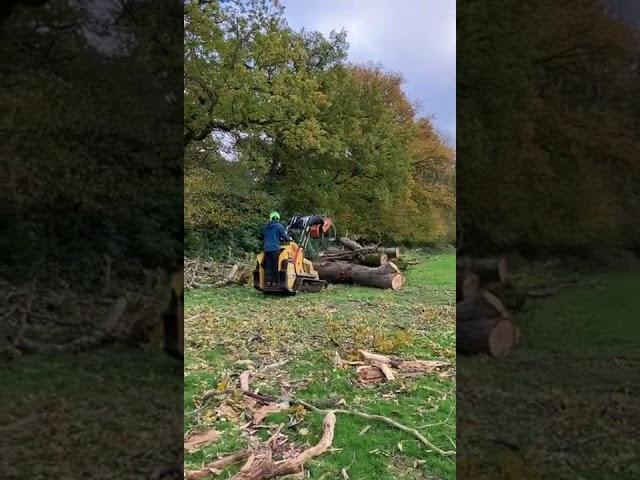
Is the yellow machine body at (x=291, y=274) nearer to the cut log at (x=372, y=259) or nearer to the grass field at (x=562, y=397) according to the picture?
the cut log at (x=372, y=259)

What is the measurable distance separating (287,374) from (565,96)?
1551 mm

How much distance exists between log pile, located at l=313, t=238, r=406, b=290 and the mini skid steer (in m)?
0.07

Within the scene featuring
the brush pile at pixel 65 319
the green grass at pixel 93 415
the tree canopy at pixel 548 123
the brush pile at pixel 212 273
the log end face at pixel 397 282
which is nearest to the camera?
the tree canopy at pixel 548 123

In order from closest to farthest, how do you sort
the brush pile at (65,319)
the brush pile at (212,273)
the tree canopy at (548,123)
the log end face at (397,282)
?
the tree canopy at (548,123) < the brush pile at (65,319) < the brush pile at (212,273) < the log end face at (397,282)

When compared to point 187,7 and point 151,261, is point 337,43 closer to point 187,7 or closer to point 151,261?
point 187,7

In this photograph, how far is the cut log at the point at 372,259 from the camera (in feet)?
6.60

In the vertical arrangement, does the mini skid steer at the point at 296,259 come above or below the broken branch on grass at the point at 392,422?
above

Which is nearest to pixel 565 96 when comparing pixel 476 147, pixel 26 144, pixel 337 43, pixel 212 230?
pixel 476 147

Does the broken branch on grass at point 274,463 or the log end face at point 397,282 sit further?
the log end face at point 397,282

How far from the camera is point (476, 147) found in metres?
1.56

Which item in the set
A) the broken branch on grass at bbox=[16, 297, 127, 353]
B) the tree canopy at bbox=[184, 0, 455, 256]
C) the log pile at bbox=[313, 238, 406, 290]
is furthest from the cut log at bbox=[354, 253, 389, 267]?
the broken branch on grass at bbox=[16, 297, 127, 353]

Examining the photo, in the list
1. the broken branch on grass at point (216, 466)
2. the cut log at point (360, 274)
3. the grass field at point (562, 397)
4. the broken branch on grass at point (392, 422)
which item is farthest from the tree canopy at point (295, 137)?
the broken branch on grass at point (216, 466)

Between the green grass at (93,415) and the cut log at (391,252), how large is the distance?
1000mm

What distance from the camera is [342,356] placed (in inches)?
78.7
